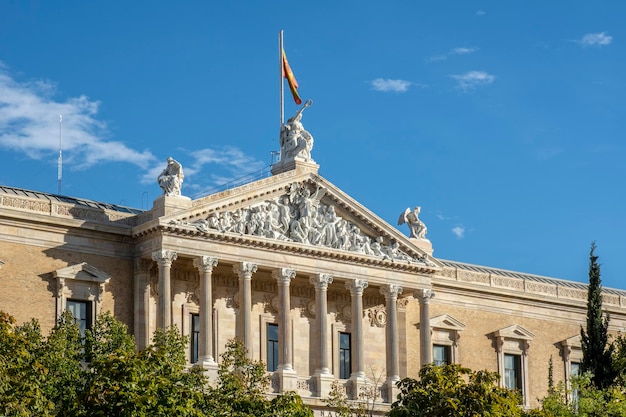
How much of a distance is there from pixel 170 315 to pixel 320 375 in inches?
324

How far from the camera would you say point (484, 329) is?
85.3 metres

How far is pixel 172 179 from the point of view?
71.0 metres

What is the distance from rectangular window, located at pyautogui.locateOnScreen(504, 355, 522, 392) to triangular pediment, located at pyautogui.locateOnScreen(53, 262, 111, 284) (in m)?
A: 25.9

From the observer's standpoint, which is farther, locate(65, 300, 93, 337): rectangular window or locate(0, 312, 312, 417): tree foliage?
locate(65, 300, 93, 337): rectangular window

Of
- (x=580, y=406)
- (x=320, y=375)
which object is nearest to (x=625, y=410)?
(x=580, y=406)

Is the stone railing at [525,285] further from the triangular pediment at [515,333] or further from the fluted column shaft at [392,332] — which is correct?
the fluted column shaft at [392,332]

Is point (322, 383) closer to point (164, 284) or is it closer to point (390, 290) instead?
point (390, 290)

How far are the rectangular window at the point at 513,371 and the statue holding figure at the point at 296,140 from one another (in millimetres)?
18652

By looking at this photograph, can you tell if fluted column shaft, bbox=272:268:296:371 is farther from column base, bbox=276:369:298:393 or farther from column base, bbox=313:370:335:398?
column base, bbox=313:370:335:398

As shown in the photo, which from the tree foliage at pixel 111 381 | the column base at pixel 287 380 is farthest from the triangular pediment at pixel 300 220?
the tree foliage at pixel 111 381

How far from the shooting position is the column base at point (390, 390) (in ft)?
248

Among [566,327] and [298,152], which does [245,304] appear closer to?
[298,152]

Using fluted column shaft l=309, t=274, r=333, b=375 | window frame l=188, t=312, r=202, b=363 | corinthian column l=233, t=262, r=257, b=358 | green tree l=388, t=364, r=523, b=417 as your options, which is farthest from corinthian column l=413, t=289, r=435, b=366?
green tree l=388, t=364, r=523, b=417

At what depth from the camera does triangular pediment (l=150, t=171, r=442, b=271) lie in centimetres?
7131
